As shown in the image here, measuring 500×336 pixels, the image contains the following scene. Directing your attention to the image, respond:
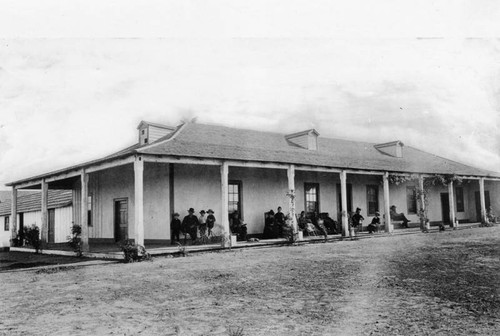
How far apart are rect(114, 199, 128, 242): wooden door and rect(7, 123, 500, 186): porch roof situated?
204cm

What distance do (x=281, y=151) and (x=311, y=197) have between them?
305 centimetres

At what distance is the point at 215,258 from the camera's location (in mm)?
11883

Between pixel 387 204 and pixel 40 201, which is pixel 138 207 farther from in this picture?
pixel 40 201

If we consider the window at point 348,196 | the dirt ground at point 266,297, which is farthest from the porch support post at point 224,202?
the window at point 348,196

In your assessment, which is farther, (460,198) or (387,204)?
(460,198)

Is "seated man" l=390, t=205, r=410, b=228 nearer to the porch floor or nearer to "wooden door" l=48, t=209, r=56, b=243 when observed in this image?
the porch floor

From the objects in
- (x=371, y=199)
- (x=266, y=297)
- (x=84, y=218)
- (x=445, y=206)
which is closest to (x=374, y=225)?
(x=371, y=199)

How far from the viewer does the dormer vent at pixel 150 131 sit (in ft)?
59.6

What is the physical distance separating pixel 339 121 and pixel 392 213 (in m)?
14.0

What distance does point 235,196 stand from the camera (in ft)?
58.0

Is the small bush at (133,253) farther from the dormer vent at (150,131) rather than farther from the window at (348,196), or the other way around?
the window at (348,196)

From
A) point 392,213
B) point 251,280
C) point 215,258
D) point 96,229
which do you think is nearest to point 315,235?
point 392,213

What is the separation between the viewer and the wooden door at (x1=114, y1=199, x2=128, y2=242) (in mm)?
17750

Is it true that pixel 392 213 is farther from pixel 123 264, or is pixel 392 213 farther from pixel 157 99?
pixel 157 99
